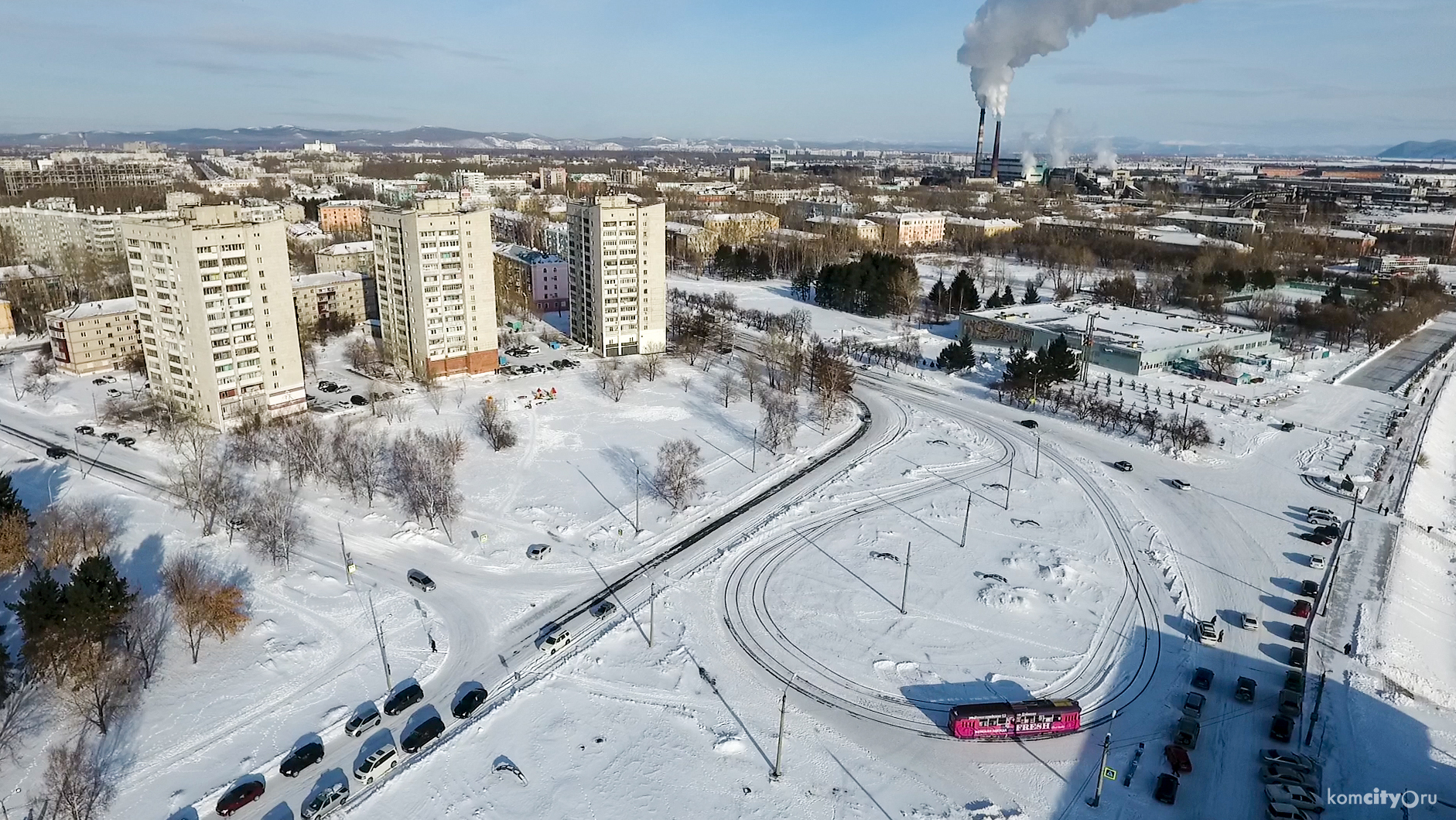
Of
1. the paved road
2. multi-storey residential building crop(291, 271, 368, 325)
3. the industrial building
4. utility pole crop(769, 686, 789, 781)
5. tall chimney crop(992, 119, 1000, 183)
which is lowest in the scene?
utility pole crop(769, 686, 789, 781)

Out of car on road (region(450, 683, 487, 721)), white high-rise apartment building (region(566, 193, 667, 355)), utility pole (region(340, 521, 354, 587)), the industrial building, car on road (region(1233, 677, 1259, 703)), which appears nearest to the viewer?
car on road (region(450, 683, 487, 721))

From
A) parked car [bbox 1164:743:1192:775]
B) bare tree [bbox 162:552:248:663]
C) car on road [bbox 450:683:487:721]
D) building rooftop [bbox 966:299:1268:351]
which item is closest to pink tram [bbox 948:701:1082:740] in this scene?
parked car [bbox 1164:743:1192:775]

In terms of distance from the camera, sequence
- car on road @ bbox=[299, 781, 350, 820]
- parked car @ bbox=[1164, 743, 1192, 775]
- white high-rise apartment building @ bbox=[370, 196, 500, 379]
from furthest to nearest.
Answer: white high-rise apartment building @ bbox=[370, 196, 500, 379], parked car @ bbox=[1164, 743, 1192, 775], car on road @ bbox=[299, 781, 350, 820]

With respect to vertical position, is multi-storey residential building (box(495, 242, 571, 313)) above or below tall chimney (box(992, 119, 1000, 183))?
below

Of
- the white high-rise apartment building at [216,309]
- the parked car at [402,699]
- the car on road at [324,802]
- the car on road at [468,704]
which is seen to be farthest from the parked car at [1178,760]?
the white high-rise apartment building at [216,309]

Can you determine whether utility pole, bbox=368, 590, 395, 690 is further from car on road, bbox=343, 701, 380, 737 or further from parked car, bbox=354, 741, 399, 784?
parked car, bbox=354, 741, 399, 784

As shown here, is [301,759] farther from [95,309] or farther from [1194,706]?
[95,309]
